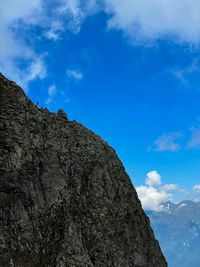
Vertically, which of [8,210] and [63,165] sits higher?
[63,165]

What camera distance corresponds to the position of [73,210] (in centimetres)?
3119

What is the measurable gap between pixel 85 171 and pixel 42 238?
12289 millimetres

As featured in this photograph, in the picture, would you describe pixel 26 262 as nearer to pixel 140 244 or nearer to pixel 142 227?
pixel 140 244

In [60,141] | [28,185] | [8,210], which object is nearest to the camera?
[8,210]

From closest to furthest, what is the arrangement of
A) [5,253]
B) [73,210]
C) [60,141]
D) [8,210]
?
[5,253] < [8,210] < [73,210] < [60,141]

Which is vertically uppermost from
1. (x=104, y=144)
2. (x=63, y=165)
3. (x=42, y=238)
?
(x=104, y=144)

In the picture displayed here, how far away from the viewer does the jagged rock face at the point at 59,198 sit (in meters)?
26.1

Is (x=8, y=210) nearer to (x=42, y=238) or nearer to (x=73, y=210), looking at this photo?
(x=42, y=238)

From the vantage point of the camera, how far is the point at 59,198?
30562 millimetres

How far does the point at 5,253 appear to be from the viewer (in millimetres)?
22844

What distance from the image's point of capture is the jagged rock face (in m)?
26.1

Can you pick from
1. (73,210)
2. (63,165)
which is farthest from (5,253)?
(63,165)

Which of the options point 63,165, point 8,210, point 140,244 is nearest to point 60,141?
point 63,165

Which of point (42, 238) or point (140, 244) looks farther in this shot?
point (140, 244)
